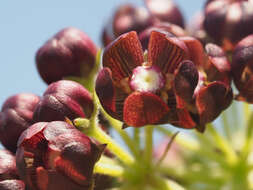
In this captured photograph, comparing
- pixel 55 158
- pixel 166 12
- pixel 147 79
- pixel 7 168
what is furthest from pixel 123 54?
pixel 166 12

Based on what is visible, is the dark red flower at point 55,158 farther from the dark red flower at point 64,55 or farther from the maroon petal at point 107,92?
the dark red flower at point 64,55

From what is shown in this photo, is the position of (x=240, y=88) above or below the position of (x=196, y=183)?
above

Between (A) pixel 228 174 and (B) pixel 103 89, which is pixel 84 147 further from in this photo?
(A) pixel 228 174

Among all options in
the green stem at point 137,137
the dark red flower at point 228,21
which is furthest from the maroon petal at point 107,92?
the dark red flower at point 228,21

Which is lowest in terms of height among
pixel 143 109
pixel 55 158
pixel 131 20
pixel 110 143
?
pixel 110 143

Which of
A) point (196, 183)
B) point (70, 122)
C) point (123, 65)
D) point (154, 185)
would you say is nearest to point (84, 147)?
point (70, 122)

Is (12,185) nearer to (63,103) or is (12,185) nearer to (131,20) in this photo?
(63,103)

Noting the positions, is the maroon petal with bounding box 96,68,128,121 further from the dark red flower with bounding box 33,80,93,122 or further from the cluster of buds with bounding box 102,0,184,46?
the cluster of buds with bounding box 102,0,184,46

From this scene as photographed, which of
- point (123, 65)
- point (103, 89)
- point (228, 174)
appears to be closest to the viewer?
point (103, 89)
